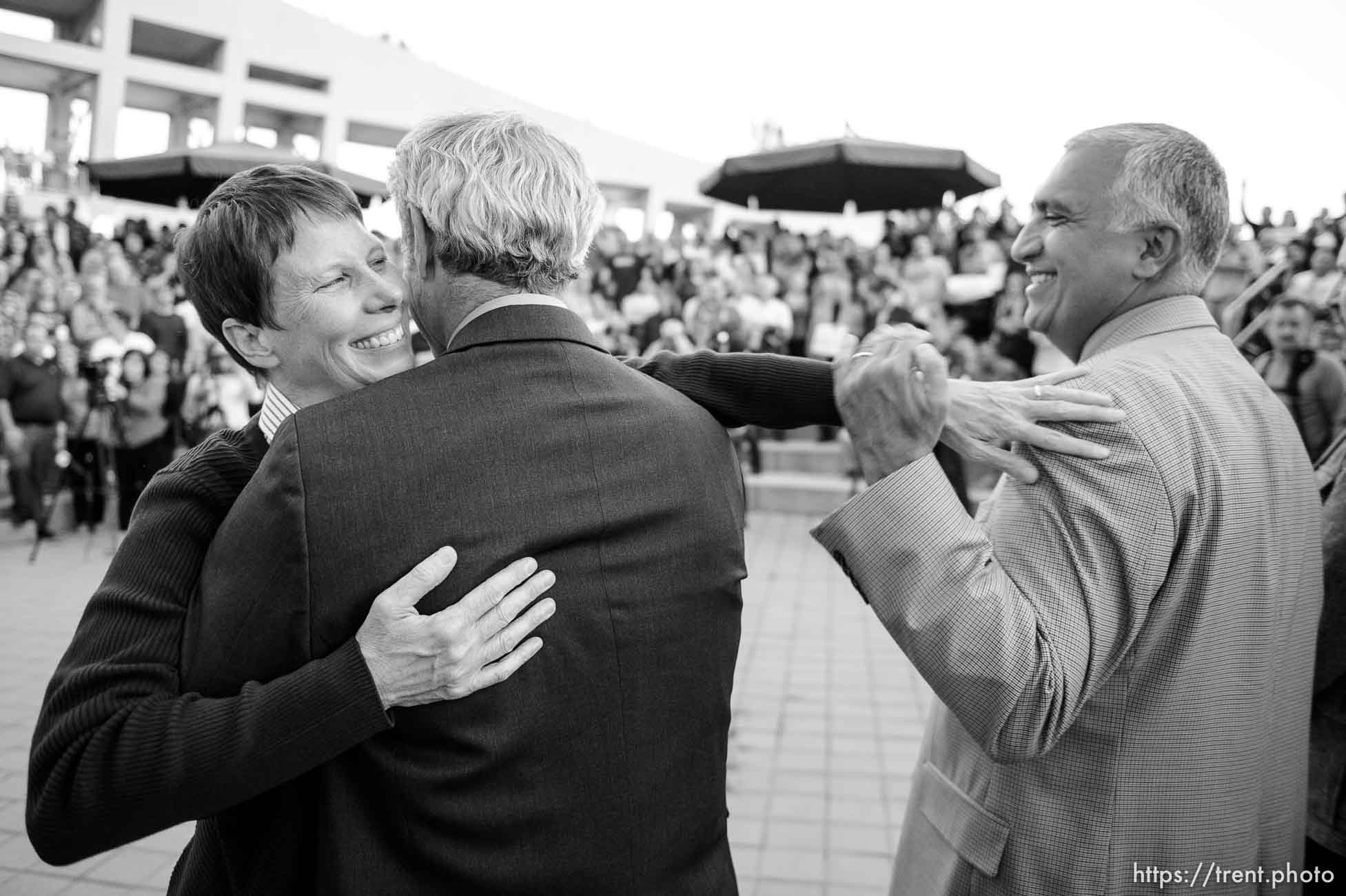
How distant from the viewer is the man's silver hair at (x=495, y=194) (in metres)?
1.25

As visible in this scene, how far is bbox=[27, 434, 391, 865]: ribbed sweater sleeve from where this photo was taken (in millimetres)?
1150

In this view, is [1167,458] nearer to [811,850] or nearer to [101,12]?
[811,850]

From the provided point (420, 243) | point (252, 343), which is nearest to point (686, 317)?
point (252, 343)

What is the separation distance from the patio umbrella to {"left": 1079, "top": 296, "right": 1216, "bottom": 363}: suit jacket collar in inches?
390

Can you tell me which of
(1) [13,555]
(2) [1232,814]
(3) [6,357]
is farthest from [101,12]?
(2) [1232,814]

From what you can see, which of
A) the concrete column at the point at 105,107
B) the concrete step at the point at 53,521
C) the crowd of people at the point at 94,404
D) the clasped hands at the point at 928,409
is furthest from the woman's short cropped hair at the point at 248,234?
the concrete column at the point at 105,107

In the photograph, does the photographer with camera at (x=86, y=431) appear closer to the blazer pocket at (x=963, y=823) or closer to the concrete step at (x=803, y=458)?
the concrete step at (x=803, y=458)

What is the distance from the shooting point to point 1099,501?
1334mm

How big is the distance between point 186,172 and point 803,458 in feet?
25.6

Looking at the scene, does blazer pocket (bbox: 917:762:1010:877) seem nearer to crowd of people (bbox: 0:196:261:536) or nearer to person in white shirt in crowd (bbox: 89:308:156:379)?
crowd of people (bbox: 0:196:261:536)

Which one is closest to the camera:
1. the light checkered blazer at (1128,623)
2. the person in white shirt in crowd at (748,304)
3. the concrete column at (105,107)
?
the light checkered blazer at (1128,623)

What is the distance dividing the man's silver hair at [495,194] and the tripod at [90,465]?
849 centimetres

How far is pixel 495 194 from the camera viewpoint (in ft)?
4.08

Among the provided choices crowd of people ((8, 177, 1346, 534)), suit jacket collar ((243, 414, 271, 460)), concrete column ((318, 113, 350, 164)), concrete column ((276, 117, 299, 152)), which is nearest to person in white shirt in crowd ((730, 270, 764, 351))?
crowd of people ((8, 177, 1346, 534))
